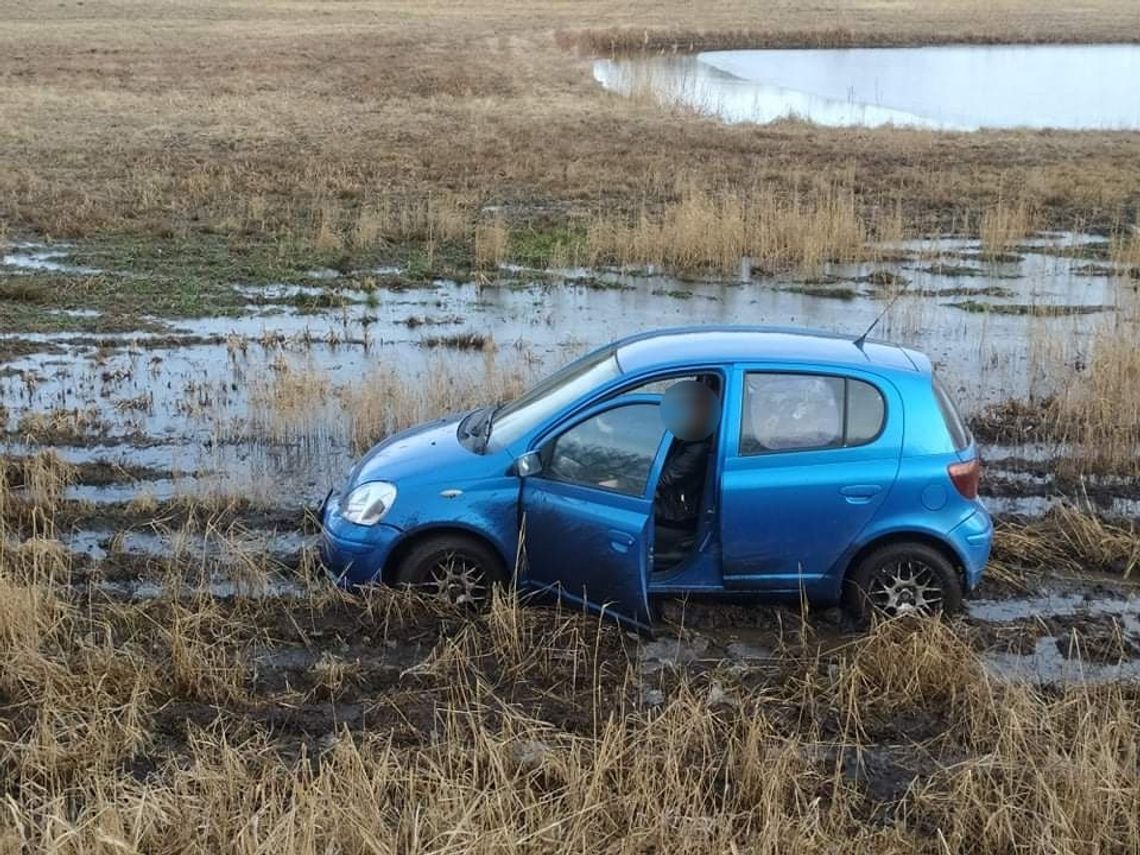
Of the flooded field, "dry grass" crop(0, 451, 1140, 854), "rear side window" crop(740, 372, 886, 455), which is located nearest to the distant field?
the flooded field

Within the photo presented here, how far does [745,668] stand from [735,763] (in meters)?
1.19

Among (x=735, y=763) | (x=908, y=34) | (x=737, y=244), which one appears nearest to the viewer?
(x=735, y=763)

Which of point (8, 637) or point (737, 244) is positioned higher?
point (737, 244)

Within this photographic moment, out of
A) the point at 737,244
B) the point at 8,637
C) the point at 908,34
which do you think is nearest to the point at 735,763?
the point at 8,637

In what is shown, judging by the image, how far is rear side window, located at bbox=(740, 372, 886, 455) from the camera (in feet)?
23.8

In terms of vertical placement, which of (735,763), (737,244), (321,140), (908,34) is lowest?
(735,763)

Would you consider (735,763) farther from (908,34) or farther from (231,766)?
(908,34)

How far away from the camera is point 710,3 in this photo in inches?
2913

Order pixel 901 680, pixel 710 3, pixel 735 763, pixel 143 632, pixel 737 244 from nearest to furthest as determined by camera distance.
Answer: pixel 735 763 → pixel 901 680 → pixel 143 632 → pixel 737 244 → pixel 710 3

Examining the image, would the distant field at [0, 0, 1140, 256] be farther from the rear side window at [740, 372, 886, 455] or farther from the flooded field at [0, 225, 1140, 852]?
the rear side window at [740, 372, 886, 455]

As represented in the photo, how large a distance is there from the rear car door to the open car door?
49cm

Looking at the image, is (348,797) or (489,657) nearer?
(348,797)

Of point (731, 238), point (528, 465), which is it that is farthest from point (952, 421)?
point (731, 238)

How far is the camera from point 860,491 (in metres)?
7.18
